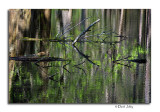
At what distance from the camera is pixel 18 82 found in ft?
7.59

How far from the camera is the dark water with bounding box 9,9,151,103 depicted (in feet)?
7.56

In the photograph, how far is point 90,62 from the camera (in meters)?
2.30

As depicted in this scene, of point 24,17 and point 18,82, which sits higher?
point 24,17

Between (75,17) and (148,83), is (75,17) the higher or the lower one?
the higher one

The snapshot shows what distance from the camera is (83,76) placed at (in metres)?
2.30

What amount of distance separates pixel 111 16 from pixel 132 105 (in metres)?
1.44

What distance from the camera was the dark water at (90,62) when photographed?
2.30 m
